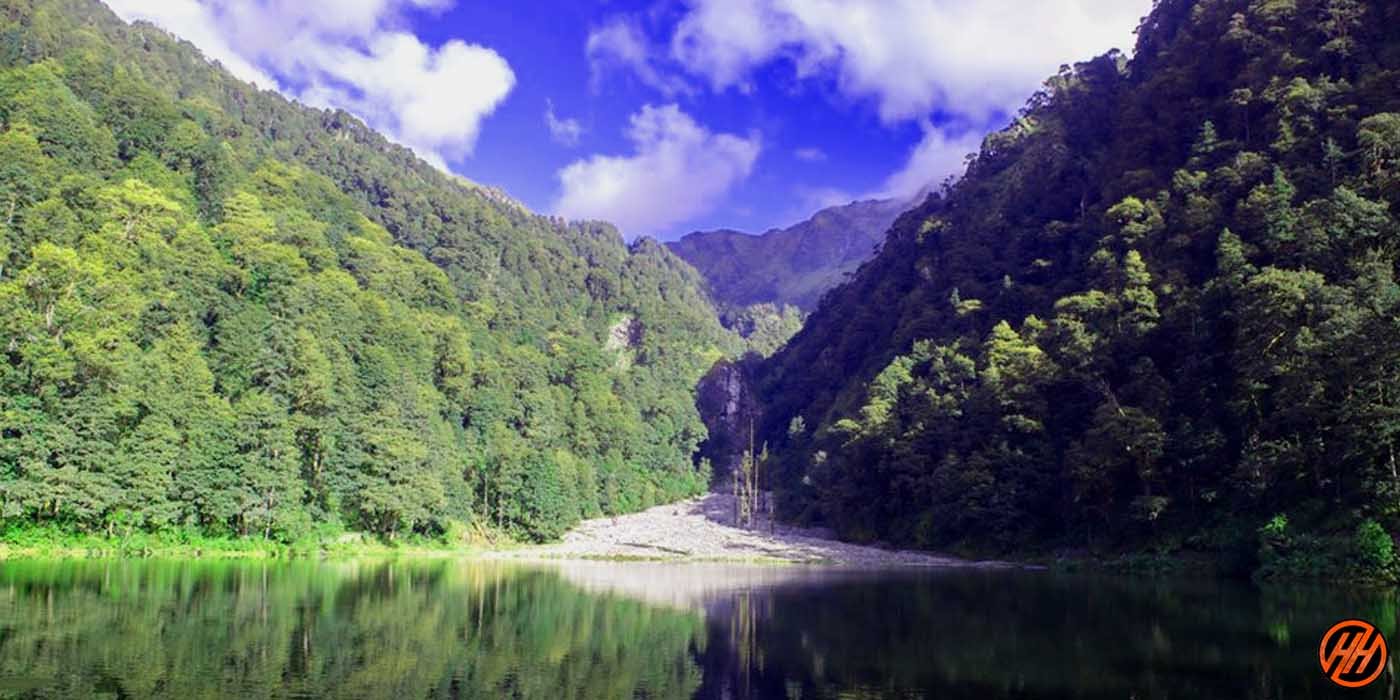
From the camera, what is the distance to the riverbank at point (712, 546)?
73.5 m

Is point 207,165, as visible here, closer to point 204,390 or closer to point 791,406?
point 204,390

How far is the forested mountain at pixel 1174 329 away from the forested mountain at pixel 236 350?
37386 mm

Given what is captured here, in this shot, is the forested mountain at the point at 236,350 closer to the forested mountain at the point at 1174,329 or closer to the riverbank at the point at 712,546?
the riverbank at the point at 712,546

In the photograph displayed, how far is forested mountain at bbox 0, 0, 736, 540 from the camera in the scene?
56.2m

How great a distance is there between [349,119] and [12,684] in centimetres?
18648

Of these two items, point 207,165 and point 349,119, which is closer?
point 207,165

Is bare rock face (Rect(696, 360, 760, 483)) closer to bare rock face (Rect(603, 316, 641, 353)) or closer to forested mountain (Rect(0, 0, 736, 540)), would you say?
bare rock face (Rect(603, 316, 641, 353))

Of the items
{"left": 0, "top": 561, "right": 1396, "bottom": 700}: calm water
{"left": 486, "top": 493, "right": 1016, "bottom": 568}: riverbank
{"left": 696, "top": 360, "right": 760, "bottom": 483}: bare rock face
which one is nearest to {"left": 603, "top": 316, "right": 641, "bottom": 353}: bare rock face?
{"left": 696, "top": 360, "right": 760, "bottom": 483}: bare rock face

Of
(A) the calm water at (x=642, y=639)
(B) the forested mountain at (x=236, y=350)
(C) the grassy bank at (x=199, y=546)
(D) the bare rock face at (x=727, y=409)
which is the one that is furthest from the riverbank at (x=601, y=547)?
(D) the bare rock face at (x=727, y=409)

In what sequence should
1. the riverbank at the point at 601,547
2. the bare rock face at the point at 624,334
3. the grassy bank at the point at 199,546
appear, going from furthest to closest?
the bare rock face at the point at 624,334, the riverbank at the point at 601,547, the grassy bank at the point at 199,546

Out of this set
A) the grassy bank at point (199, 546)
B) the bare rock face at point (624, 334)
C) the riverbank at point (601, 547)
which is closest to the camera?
the grassy bank at point (199, 546)

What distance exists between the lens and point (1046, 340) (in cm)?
7269

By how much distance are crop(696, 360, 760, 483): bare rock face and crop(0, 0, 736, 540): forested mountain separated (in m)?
23.8

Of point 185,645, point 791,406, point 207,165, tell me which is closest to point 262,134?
point 207,165
